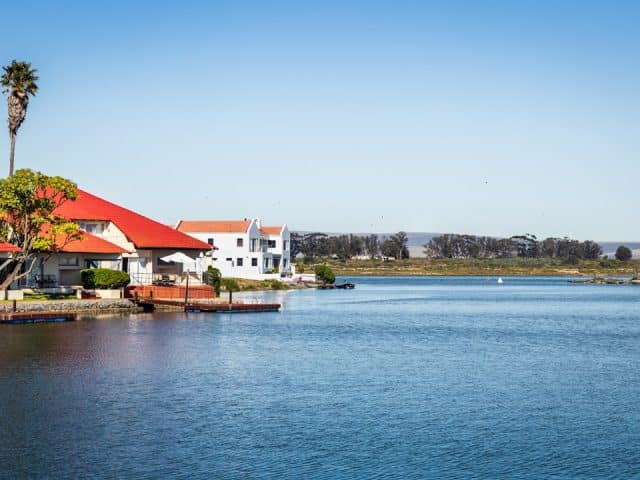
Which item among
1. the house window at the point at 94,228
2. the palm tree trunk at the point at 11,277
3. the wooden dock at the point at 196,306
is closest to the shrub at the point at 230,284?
the house window at the point at 94,228

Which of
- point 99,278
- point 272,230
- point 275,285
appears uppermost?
point 272,230

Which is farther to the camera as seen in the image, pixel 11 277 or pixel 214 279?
pixel 214 279

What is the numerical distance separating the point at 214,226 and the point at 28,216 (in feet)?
193

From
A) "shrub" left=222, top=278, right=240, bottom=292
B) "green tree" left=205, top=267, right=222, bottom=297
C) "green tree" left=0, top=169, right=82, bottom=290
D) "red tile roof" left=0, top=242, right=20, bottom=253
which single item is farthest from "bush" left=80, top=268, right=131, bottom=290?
"shrub" left=222, top=278, right=240, bottom=292

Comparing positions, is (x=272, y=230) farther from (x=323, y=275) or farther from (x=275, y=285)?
(x=275, y=285)

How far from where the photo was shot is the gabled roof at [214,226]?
114750 millimetres

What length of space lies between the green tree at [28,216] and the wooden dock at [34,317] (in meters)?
3.66

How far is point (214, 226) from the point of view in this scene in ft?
383

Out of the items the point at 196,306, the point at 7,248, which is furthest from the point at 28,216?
the point at 196,306

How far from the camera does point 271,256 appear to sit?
402 feet

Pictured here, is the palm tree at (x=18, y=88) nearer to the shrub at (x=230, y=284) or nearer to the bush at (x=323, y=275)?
the shrub at (x=230, y=284)

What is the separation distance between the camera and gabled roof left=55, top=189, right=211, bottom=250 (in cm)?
7313

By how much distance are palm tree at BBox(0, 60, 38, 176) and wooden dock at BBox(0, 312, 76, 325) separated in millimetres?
18105

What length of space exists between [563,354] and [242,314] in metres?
28.2
